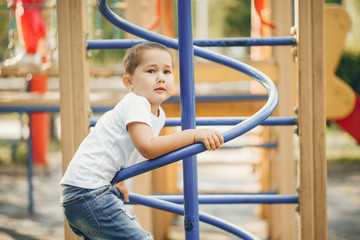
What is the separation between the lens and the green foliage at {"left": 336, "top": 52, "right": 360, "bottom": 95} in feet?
25.2

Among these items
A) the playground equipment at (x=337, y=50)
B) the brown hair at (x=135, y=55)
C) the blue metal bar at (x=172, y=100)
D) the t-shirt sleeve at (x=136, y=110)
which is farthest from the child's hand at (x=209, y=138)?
the playground equipment at (x=337, y=50)

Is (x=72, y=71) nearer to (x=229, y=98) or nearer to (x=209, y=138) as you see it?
(x=209, y=138)

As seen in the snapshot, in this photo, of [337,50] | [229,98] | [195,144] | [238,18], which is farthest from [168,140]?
[238,18]

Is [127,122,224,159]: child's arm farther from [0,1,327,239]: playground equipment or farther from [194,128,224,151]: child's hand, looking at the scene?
[0,1,327,239]: playground equipment

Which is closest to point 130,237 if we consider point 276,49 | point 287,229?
point 287,229

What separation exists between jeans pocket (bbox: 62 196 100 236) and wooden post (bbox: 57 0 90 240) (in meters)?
0.48

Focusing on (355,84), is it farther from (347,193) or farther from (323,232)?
(323,232)

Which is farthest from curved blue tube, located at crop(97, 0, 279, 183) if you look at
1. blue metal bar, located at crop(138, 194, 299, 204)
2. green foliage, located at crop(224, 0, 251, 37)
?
green foliage, located at crop(224, 0, 251, 37)

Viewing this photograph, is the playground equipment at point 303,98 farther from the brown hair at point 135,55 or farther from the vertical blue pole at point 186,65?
the vertical blue pole at point 186,65

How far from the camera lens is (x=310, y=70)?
1844mm

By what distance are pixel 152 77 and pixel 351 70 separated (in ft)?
23.3

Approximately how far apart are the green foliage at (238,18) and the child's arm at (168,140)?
1575 cm

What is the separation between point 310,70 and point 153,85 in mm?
795

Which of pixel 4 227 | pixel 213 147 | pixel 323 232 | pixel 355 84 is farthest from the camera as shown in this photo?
pixel 355 84
